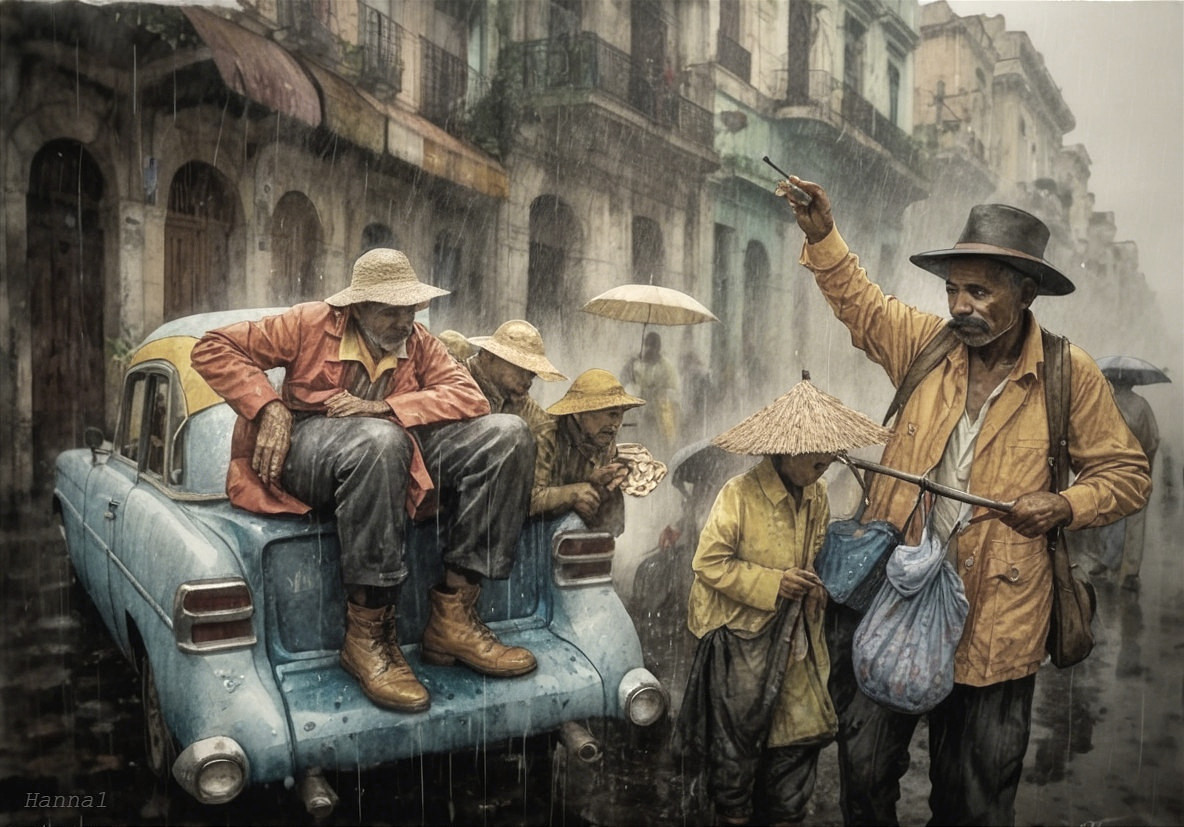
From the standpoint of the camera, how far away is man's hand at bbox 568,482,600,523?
145 inches

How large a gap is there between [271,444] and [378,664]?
0.82 metres

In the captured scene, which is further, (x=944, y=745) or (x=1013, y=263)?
(x=944, y=745)

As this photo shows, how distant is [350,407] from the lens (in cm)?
338

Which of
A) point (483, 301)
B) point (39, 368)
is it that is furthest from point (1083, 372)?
point (39, 368)

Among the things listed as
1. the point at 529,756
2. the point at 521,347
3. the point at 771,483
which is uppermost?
the point at 521,347

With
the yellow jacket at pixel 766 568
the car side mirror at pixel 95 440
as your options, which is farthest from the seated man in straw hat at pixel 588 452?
the car side mirror at pixel 95 440

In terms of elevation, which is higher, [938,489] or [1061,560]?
[938,489]

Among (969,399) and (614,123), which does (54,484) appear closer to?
(614,123)

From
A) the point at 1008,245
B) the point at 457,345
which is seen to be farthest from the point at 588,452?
the point at 1008,245

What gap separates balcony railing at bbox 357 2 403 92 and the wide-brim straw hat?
1.93 metres

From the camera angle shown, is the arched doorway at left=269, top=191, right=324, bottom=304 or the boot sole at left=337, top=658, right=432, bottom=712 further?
the arched doorway at left=269, top=191, right=324, bottom=304

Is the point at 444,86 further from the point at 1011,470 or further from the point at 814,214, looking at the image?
the point at 1011,470

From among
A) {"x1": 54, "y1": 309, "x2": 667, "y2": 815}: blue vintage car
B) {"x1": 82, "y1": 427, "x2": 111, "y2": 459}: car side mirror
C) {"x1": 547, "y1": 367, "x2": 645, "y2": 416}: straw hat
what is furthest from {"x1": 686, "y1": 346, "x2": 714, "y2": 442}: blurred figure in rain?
{"x1": 82, "y1": 427, "x2": 111, "y2": 459}: car side mirror

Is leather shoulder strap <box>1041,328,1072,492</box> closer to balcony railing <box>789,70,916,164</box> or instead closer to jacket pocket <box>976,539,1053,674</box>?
jacket pocket <box>976,539,1053,674</box>
